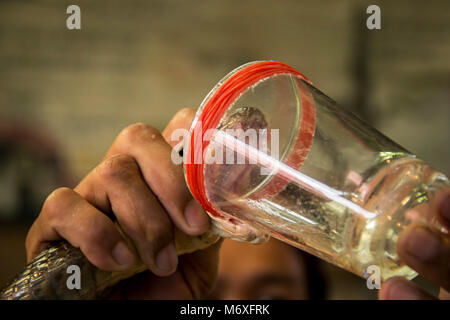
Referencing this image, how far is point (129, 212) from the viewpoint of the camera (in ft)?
1.70

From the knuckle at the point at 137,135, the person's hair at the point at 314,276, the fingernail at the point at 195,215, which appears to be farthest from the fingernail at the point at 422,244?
the person's hair at the point at 314,276

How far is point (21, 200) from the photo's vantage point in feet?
7.00

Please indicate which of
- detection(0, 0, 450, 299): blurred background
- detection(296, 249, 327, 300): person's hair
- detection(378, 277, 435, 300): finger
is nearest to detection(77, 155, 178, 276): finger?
detection(378, 277, 435, 300): finger

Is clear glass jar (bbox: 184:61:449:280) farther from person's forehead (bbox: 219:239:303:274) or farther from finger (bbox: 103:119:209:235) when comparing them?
person's forehead (bbox: 219:239:303:274)

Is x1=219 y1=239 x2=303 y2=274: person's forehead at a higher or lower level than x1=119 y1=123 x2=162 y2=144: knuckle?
lower

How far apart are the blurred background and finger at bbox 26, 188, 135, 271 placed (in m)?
1.75

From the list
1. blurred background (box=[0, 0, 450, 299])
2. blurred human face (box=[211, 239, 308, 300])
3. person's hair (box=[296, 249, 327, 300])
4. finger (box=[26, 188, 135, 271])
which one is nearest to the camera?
finger (box=[26, 188, 135, 271])

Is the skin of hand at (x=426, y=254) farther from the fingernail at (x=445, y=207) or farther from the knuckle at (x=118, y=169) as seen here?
the knuckle at (x=118, y=169)

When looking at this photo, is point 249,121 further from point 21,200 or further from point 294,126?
point 21,200

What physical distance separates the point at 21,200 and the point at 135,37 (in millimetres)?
1048

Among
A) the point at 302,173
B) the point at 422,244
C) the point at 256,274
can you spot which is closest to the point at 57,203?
the point at 302,173

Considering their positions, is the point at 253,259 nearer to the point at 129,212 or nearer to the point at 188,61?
the point at 129,212

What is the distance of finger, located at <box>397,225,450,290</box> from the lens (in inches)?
13.5

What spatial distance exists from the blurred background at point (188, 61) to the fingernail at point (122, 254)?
5.86 ft
